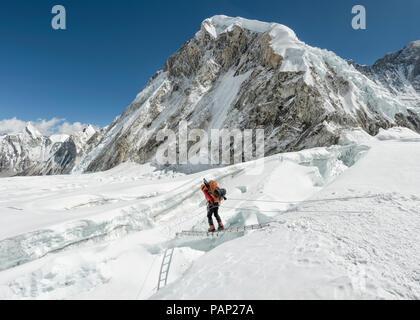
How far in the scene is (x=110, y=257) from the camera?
4.73 metres

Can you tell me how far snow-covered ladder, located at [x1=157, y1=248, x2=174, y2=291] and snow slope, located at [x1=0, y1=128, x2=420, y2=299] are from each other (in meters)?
0.12

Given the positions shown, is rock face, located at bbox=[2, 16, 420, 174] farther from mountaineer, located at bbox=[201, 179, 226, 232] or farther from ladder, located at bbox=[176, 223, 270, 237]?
ladder, located at bbox=[176, 223, 270, 237]

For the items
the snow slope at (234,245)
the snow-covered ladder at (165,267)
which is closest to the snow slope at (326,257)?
the snow slope at (234,245)

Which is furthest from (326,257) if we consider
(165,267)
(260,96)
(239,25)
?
(239,25)

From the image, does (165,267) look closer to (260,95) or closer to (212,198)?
(212,198)

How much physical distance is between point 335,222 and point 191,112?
26.8m

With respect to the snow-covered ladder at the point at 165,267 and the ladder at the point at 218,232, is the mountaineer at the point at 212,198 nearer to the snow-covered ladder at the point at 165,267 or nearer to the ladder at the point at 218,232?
the ladder at the point at 218,232

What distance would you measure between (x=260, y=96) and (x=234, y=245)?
2052cm

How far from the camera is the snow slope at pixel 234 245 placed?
2.69 meters

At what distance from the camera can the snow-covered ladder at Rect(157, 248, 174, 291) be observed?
167 inches

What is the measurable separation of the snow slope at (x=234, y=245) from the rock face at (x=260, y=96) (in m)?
10.6

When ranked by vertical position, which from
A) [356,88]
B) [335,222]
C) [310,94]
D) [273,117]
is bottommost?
[335,222]

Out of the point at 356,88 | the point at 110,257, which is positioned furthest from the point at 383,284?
the point at 356,88
